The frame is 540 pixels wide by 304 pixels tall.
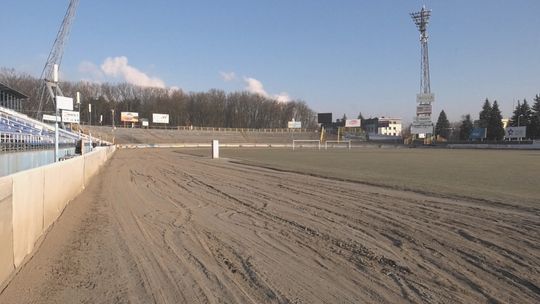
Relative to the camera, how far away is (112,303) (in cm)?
541

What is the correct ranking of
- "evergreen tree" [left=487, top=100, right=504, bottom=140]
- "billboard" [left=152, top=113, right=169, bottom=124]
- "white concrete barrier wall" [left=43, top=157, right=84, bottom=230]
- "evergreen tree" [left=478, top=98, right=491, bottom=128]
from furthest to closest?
"billboard" [left=152, top=113, right=169, bottom=124], "evergreen tree" [left=478, top=98, right=491, bottom=128], "evergreen tree" [left=487, top=100, right=504, bottom=140], "white concrete barrier wall" [left=43, top=157, right=84, bottom=230]

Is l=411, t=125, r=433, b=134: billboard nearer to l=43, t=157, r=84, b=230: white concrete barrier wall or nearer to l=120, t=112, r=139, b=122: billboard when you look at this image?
l=120, t=112, r=139, b=122: billboard

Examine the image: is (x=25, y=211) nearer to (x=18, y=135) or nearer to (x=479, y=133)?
(x=18, y=135)

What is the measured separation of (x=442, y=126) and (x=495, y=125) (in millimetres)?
42331

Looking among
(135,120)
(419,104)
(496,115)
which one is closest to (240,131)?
(135,120)

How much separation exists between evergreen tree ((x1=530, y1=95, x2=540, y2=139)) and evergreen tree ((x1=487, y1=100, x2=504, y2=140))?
7.04 m

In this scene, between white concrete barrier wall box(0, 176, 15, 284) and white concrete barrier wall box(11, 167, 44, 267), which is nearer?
white concrete barrier wall box(0, 176, 15, 284)

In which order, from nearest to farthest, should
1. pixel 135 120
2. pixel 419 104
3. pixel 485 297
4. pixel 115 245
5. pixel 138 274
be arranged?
pixel 485 297
pixel 138 274
pixel 115 245
pixel 419 104
pixel 135 120

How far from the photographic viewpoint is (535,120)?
106 meters

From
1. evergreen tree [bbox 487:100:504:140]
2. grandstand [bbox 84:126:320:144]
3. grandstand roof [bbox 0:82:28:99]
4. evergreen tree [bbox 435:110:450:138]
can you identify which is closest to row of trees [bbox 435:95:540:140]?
evergreen tree [bbox 487:100:504:140]

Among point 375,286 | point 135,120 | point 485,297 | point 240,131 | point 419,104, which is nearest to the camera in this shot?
point 485,297

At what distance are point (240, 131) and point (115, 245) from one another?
456ft

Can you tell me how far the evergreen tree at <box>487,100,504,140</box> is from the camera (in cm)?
11256

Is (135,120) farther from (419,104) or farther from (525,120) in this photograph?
(525,120)
